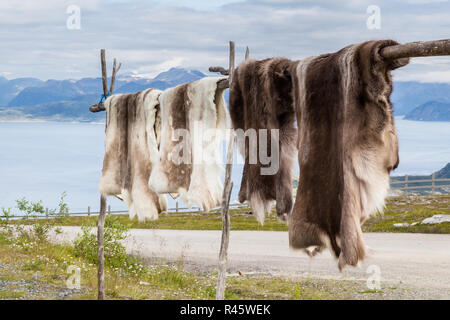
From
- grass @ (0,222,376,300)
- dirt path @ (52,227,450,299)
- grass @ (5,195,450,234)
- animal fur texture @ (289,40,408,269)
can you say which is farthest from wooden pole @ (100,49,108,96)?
grass @ (5,195,450,234)

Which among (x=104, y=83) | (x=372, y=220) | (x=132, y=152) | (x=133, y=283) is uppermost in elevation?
(x=104, y=83)

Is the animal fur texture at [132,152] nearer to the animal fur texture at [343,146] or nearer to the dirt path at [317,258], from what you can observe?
the animal fur texture at [343,146]

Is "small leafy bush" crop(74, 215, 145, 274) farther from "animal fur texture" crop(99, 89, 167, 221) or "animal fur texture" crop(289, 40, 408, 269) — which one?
A: "animal fur texture" crop(289, 40, 408, 269)

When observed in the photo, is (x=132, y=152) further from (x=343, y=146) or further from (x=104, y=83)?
(x=343, y=146)

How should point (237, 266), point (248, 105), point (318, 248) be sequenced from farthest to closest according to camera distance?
point (237, 266) → point (248, 105) → point (318, 248)

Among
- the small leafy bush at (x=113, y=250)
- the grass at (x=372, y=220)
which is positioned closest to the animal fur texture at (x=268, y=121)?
the small leafy bush at (x=113, y=250)

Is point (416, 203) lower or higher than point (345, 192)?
lower

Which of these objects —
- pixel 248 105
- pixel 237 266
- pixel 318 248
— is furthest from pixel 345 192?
pixel 237 266

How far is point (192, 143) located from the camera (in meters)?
4.52

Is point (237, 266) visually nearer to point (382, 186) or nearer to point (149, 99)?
point (149, 99)

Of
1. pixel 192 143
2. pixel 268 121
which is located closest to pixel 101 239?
pixel 192 143

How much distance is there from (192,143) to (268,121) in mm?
955

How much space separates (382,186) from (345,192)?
0.23 m
